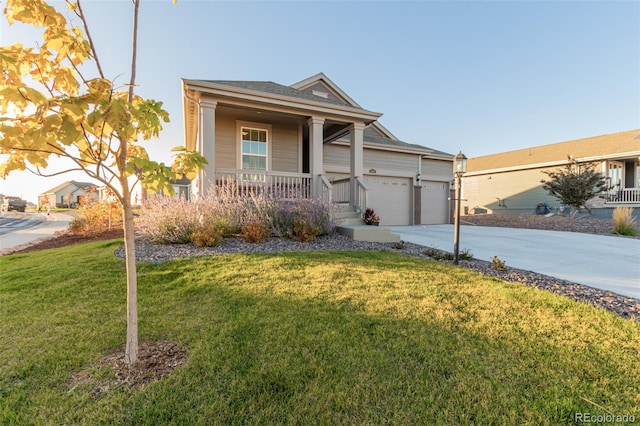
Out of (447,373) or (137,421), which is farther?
(447,373)

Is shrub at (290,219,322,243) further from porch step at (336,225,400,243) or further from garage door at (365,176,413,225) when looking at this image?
garage door at (365,176,413,225)

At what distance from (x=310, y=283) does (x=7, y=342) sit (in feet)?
9.57

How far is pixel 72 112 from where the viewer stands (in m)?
1.61

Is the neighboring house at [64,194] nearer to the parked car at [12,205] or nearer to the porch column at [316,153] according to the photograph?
the parked car at [12,205]

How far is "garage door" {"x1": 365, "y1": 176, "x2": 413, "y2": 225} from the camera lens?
12.9 metres

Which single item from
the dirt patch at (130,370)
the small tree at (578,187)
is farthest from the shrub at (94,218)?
the small tree at (578,187)

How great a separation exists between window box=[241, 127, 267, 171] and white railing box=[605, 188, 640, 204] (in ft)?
68.1

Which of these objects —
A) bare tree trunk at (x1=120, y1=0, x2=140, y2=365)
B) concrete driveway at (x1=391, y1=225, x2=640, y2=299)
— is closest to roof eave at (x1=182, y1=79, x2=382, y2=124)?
concrete driveway at (x1=391, y1=225, x2=640, y2=299)

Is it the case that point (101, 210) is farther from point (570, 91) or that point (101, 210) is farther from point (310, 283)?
point (570, 91)

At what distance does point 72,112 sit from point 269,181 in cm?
719

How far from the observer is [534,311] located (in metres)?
2.85

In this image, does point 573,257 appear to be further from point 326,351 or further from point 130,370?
point 130,370

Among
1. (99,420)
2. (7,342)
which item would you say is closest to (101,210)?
(7,342)

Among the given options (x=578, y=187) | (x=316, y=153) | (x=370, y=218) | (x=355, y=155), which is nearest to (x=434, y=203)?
(x=578, y=187)
